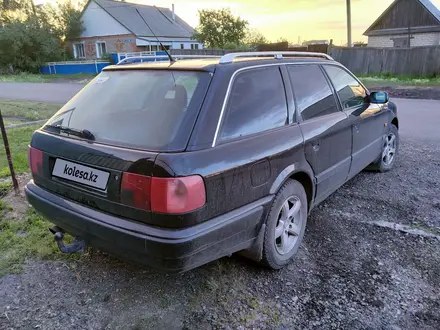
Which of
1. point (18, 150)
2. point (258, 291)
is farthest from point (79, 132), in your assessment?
point (18, 150)

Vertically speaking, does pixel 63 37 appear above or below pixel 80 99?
above

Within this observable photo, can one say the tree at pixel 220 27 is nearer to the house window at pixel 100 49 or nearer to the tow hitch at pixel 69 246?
the house window at pixel 100 49

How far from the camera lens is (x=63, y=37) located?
3988 centimetres

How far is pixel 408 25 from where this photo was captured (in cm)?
3369

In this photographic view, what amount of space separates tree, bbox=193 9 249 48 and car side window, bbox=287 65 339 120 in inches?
1075

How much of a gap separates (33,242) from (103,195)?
1.51m

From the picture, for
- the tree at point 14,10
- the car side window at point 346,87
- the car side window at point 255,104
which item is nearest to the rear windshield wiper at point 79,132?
the car side window at point 255,104

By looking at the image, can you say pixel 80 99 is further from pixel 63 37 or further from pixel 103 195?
pixel 63 37

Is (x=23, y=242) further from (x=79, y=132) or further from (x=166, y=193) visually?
(x=166, y=193)

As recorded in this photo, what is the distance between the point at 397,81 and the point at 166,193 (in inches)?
769

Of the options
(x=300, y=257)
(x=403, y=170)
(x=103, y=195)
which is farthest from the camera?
(x=403, y=170)

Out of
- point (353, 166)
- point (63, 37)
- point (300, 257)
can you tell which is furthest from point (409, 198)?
point (63, 37)

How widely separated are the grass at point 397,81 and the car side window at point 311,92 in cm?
1493

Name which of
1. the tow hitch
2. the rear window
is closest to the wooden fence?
the rear window
